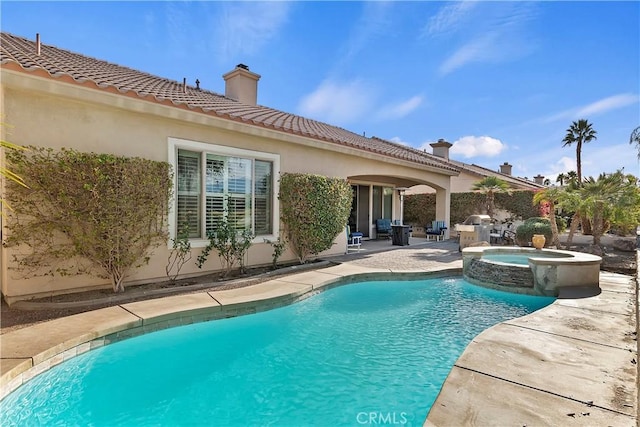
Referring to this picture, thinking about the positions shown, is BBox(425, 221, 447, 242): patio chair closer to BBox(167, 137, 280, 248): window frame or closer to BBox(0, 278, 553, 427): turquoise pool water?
BBox(167, 137, 280, 248): window frame

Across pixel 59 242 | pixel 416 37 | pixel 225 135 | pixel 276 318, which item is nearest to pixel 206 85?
pixel 225 135

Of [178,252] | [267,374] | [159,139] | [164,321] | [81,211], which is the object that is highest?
[159,139]

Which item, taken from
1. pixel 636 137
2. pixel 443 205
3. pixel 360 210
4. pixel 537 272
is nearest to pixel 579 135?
pixel 636 137

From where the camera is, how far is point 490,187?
1972 centimetres

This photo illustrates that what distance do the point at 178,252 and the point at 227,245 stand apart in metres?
1.25

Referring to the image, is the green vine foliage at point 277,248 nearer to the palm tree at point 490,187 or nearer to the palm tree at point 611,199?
the palm tree at point 611,199

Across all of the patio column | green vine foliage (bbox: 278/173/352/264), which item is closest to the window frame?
green vine foliage (bbox: 278/173/352/264)

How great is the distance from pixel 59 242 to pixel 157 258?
193cm

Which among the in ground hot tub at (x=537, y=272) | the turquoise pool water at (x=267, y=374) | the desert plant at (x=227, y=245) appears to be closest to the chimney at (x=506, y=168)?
the in ground hot tub at (x=537, y=272)

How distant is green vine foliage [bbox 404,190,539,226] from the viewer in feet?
69.7

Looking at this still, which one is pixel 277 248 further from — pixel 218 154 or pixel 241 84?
pixel 241 84

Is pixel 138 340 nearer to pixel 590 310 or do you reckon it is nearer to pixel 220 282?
pixel 220 282

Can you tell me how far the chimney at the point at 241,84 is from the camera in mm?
14703

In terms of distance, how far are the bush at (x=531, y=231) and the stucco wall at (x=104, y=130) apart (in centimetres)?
1163
